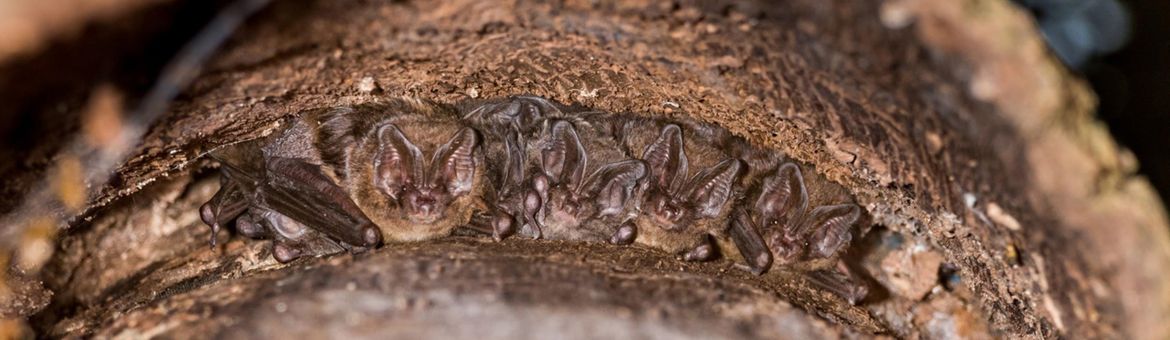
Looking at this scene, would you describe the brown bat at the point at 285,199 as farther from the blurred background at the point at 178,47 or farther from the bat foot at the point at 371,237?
the blurred background at the point at 178,47

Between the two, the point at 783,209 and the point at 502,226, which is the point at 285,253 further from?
the point at 783,209

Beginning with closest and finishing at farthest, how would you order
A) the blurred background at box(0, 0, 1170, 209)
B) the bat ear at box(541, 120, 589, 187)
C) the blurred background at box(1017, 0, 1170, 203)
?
the blurred background at box(0, 0, 1170, 209) → the blurred background at box(1017, 0, 1170, 203) → the bat ear at box(541, 120, 589, 187)

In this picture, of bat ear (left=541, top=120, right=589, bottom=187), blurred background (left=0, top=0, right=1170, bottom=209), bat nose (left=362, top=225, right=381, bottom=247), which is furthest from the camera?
bat ear (left=541, top=120, right=589, bottom=187)

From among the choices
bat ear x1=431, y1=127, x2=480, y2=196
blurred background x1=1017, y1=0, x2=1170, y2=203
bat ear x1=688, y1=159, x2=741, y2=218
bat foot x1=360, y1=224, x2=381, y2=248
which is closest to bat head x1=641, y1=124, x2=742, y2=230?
bat ear x1=688, y1=159, x2=741, y2=218

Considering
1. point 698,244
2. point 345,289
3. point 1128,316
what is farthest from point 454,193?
point 1128,316

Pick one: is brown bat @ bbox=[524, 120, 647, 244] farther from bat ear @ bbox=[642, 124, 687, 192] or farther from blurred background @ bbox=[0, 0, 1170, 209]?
blurred background @ bbox=[0, 0, 1170, 209]

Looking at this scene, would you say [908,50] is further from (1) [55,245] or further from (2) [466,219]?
(1) [55,245]

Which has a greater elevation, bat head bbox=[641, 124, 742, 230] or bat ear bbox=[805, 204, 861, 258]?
bat head bbox=[641, 124, 742, 230]

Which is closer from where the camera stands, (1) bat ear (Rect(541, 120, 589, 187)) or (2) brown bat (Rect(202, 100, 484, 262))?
(2) brown bat (Rect(202, 100, 484, 262))

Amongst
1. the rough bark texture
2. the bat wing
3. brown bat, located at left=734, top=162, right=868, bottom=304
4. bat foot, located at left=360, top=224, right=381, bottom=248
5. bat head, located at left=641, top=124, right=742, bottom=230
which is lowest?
brown bat, located at left=734, top=162, right=868, bottom=304
